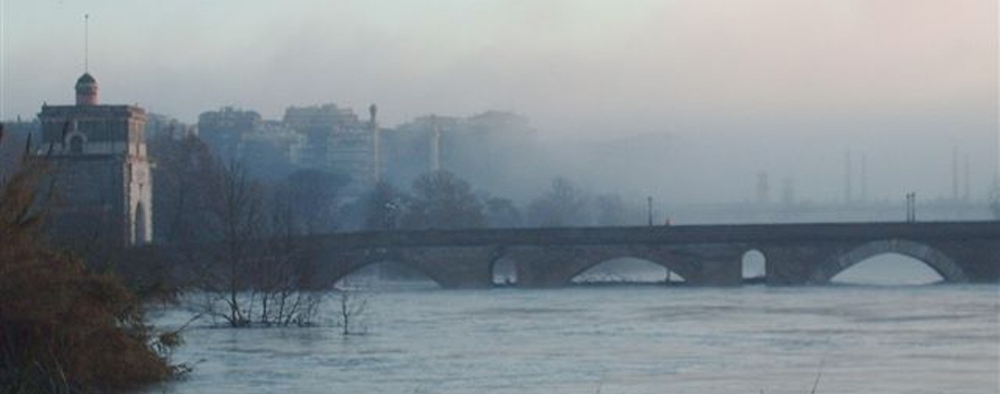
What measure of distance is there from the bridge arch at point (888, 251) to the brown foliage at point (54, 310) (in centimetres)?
4499

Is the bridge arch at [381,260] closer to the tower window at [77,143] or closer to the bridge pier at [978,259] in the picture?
the tower window at [77,143]

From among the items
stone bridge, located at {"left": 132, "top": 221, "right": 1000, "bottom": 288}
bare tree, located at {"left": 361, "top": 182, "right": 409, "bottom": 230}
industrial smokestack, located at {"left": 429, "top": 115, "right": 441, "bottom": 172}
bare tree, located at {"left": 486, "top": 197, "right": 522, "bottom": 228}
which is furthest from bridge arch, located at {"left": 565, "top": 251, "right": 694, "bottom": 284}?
industrial smokestack, located at {"left": 429, "top": 115, "right": 441, "bottom": 172}

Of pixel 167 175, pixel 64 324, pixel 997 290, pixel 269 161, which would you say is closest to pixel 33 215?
pixel 64 324

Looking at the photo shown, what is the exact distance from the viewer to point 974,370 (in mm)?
28000

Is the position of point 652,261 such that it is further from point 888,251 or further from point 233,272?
point 233,272

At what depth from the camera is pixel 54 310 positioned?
A: 24.8 meters

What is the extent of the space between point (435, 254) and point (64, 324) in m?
46.1

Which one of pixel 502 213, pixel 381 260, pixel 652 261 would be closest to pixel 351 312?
pixel 381 260

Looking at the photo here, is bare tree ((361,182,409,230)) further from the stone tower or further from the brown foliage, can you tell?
the brown foliage

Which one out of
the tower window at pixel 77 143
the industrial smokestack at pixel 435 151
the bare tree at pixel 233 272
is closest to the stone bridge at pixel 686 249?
the tower window at pixel 77 143

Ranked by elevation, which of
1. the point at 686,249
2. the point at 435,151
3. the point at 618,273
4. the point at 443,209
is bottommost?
the point at 618,273

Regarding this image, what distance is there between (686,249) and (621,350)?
121 feet

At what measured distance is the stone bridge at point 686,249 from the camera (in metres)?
68.3

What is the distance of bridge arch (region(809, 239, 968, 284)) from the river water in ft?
50.1
